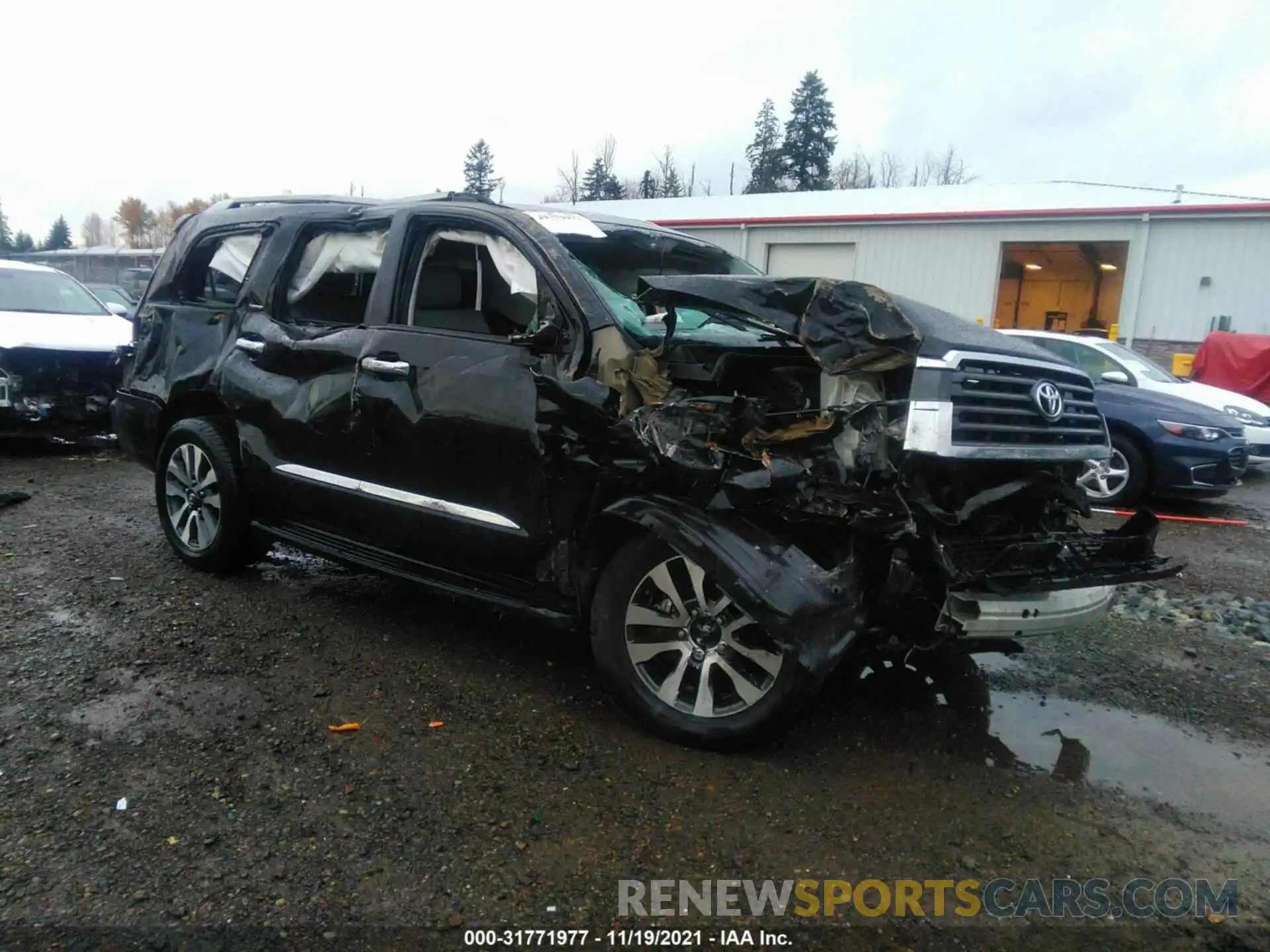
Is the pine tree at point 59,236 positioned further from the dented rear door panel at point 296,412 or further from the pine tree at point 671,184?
the dented rear door panel at point 296,412

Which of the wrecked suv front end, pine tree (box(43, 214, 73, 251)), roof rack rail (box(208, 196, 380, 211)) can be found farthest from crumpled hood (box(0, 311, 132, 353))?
pine tree (box(43, 214, 73, 251))

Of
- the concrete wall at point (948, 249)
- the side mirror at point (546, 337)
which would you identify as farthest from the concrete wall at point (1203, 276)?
the side mirror at point (546, 337)

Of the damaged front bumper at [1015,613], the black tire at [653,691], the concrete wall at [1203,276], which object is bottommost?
the black tire at [653,691]

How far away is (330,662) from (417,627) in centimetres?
54

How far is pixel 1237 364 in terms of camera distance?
14.1 metres

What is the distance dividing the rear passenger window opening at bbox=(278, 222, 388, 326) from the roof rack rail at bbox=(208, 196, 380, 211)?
263mm

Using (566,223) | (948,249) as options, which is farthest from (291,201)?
(948,249)

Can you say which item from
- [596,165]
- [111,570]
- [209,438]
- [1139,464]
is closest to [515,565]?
[209,438]

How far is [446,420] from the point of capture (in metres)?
3.78

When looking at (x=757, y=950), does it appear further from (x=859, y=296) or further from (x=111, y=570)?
(x=111, y=570)

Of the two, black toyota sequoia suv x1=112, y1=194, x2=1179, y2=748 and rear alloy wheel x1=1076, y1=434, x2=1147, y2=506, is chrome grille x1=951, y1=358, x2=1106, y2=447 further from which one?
rear alloy wheel x1=1076, y1=434, x2=1147, y2=506

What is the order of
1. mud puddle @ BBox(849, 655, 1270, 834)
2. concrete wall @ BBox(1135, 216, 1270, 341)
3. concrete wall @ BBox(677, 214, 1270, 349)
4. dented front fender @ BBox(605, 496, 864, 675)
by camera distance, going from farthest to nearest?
concrete wall @ BBox(677, 214, 1270, 349) < concrete wall @ BBox(1135, 216, 1270, 341) < mud puddle @ BBox(849, 655, 1270, 834) < dented front fender @ BBox(605, 496, 864, 675)

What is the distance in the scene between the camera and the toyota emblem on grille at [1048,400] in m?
3.38

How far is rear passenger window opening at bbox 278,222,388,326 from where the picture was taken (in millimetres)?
4301
